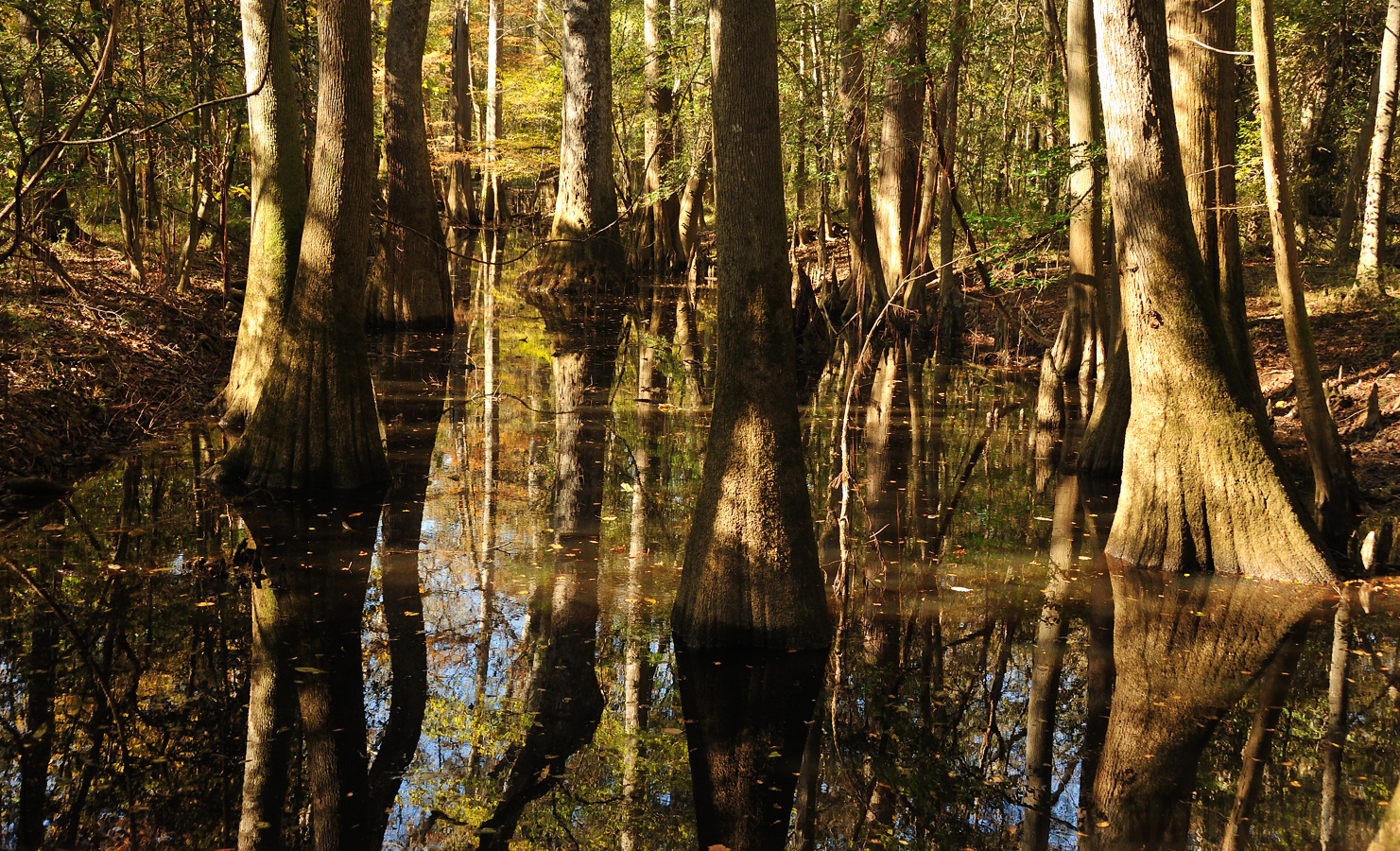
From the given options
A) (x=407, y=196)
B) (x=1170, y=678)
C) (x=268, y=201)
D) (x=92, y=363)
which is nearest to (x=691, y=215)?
(x=407, y=196)

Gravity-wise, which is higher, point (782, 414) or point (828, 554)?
point (782, 414)

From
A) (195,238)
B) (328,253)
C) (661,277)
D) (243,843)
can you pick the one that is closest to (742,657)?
(243,843)

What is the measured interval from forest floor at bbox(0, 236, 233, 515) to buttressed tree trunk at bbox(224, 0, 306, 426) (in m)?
1.18

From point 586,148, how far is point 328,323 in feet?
43.4

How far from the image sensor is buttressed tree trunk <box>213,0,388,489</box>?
8172 millimetres

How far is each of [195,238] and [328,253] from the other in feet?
19.2

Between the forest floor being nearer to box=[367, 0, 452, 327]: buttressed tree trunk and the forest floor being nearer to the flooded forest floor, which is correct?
the flooded forest floor

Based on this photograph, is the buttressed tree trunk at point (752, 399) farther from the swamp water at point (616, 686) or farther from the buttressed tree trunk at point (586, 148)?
the buttressed tree trunk at point (586, 148)

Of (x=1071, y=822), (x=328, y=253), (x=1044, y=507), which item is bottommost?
(x=1071, y=822)

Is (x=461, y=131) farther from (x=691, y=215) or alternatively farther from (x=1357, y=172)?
(x=1357, y=172)

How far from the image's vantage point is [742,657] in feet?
18.5

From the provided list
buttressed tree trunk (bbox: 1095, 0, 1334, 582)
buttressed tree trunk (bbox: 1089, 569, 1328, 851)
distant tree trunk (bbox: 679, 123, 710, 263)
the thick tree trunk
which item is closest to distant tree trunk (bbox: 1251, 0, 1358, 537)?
buttressed tree trunk (bbox: 1095, 0, 1334, 582)

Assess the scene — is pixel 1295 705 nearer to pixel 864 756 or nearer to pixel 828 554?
pixel 864 756

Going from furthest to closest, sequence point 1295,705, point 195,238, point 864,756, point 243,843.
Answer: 1. point 195,238
2. point 1295,705
3. point 864,756
4. point 243,843
